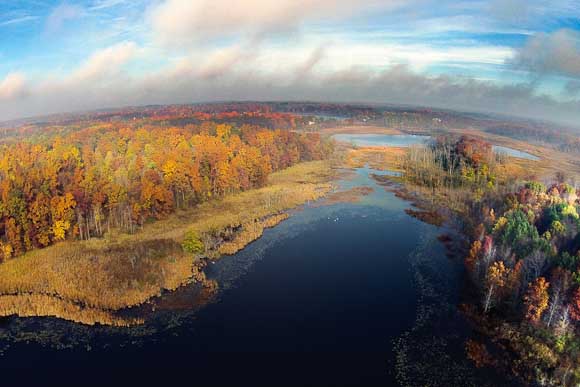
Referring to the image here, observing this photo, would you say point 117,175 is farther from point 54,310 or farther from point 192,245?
point 54,310

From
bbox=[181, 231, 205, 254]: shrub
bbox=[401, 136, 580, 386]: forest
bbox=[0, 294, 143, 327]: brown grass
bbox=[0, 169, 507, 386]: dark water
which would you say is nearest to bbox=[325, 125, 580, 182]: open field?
bbox=[401, 136, 580, 386]: forest

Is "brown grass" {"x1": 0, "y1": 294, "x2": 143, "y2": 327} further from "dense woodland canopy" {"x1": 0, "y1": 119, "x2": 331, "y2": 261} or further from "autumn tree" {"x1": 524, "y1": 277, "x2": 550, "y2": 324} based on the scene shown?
"autumn tree" {"x1": 524, "y1": 277, "x2": 550, "y2": 324}

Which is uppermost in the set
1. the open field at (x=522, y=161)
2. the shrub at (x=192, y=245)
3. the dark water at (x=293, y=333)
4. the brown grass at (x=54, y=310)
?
the open field at (x=522, y=161)

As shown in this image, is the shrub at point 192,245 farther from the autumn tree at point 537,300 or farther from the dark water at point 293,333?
the autumn tree at point 537,300

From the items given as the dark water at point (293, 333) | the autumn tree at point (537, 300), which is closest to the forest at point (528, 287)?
the autumn tree at point (537, 300)

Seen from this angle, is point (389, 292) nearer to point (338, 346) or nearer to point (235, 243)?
point (338, 346)
